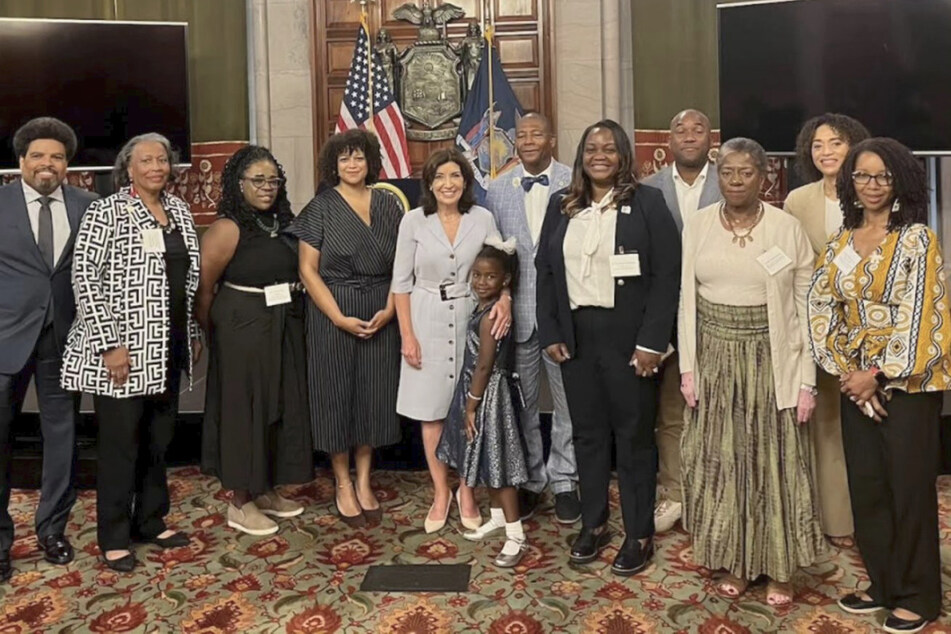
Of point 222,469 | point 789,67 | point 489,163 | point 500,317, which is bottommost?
point 222,469

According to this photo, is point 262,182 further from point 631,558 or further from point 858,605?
point 858,605

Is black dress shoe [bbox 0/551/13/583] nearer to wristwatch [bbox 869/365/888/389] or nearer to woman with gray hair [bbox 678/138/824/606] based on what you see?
woman with gray hair [bbox 678/138/824/606]

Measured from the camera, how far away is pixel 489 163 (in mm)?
6492

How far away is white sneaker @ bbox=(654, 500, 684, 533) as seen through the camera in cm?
377

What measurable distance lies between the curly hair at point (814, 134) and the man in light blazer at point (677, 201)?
1.11ft

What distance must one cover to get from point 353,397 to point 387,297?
46 centimetres

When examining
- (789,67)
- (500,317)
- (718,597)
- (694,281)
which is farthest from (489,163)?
(718,597)

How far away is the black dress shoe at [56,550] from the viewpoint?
360cm

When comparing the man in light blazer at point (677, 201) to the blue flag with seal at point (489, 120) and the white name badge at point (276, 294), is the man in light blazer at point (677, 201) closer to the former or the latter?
the white name badge at point (276, 294)

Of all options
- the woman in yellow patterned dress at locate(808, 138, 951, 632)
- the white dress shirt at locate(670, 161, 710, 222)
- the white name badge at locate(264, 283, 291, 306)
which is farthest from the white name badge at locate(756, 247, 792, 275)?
the white name badge at locate(264, 283, 291, 306)

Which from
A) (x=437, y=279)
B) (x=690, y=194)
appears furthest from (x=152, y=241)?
(x=690, y=194)

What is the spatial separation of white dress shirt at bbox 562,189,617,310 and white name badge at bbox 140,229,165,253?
5.03ft

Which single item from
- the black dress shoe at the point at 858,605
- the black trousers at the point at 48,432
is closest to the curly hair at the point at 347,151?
the black trousers at the point at 48,432

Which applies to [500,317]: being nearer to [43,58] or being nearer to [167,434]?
[167,434]
